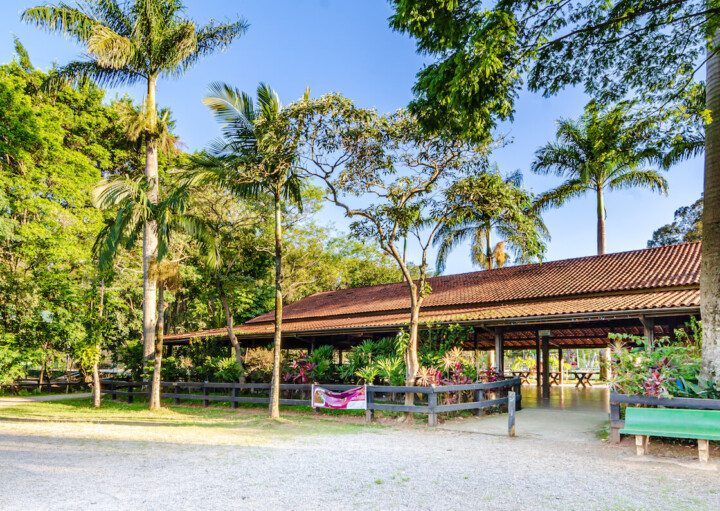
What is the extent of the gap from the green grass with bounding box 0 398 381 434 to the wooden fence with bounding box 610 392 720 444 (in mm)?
5310

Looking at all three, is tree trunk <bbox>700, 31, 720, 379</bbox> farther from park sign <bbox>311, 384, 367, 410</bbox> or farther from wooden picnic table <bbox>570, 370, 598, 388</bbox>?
wooden picnic table <bbox>570, 370, 598, 388</bbox>

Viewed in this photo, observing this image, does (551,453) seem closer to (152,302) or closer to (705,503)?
(705,503)

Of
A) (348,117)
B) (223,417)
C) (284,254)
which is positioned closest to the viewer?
(348,117)

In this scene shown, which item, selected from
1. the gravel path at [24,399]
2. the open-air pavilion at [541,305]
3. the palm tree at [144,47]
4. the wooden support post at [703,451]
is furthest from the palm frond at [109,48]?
the wooden support post at [703,451]

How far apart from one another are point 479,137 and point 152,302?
54.3 feet

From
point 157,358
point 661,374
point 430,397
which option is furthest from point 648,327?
point 157,358

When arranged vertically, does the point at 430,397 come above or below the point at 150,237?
below

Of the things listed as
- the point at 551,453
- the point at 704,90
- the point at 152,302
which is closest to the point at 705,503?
the point at 551,453

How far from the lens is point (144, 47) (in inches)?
850

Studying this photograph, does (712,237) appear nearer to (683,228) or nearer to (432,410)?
(432,410)

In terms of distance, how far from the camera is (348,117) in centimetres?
1297

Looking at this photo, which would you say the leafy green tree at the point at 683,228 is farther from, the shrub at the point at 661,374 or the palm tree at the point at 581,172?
the shrub at the point at 661,374

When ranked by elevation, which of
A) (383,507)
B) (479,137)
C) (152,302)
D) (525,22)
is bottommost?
(383,507)

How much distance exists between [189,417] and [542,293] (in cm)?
1142
